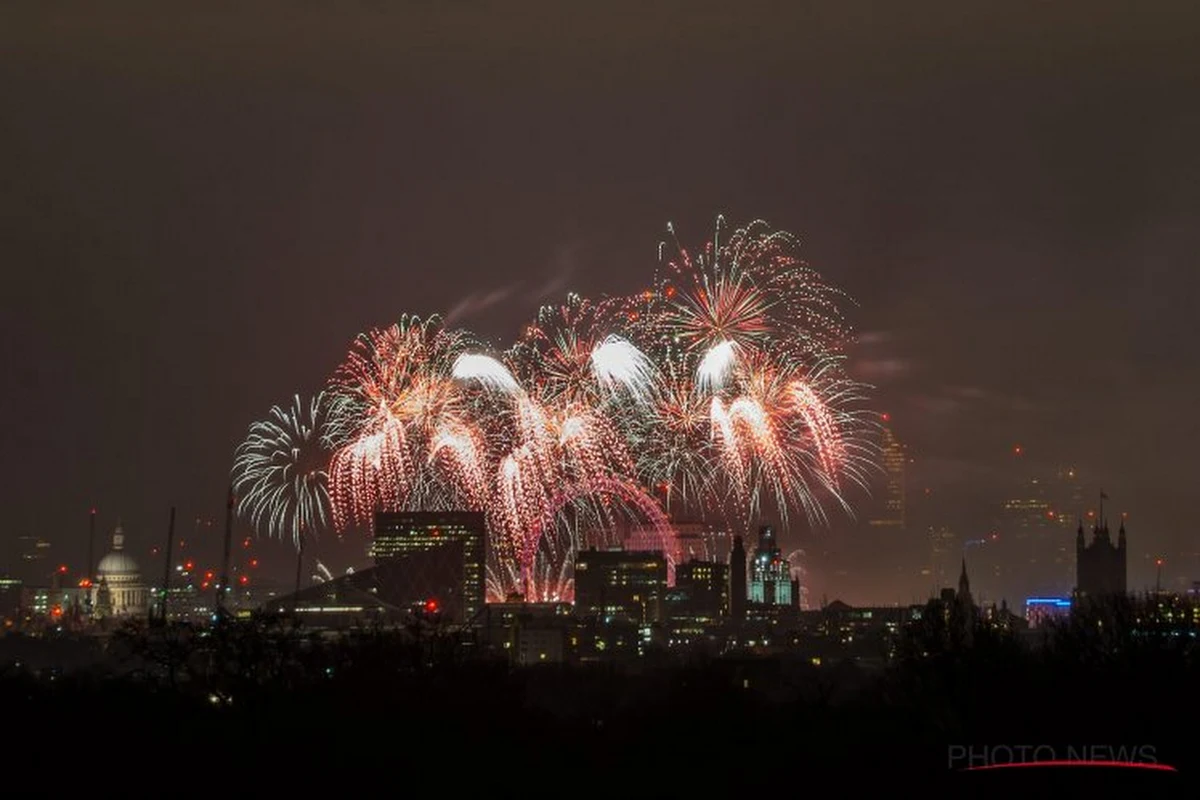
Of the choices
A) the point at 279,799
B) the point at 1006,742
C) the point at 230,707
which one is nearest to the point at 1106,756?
the point at 1006,742

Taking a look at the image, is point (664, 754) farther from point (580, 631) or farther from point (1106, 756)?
point (580, 631)

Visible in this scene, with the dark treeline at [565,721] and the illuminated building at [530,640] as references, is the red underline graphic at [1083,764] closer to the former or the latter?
the dark treeline at [565,721]

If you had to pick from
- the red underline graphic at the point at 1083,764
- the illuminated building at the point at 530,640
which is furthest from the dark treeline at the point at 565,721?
the illuminated building at the point at 530,640

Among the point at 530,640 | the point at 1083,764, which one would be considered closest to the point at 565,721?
the point at 1083,764

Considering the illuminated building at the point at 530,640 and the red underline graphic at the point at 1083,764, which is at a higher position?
the illuminated building at the point at 530,640

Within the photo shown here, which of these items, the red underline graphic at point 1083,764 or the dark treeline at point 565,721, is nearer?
the red underline graphic at point 1083,764

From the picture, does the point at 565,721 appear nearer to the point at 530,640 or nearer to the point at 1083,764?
the point at 1083,764

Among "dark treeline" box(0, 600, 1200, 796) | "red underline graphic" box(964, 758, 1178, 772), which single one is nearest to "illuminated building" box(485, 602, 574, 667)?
"dark treeline" box(0, 600, 1200, 796)

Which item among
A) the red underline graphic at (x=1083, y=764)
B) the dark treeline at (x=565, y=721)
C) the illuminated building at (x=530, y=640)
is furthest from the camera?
the illuminated building at (x=530, y=640)
